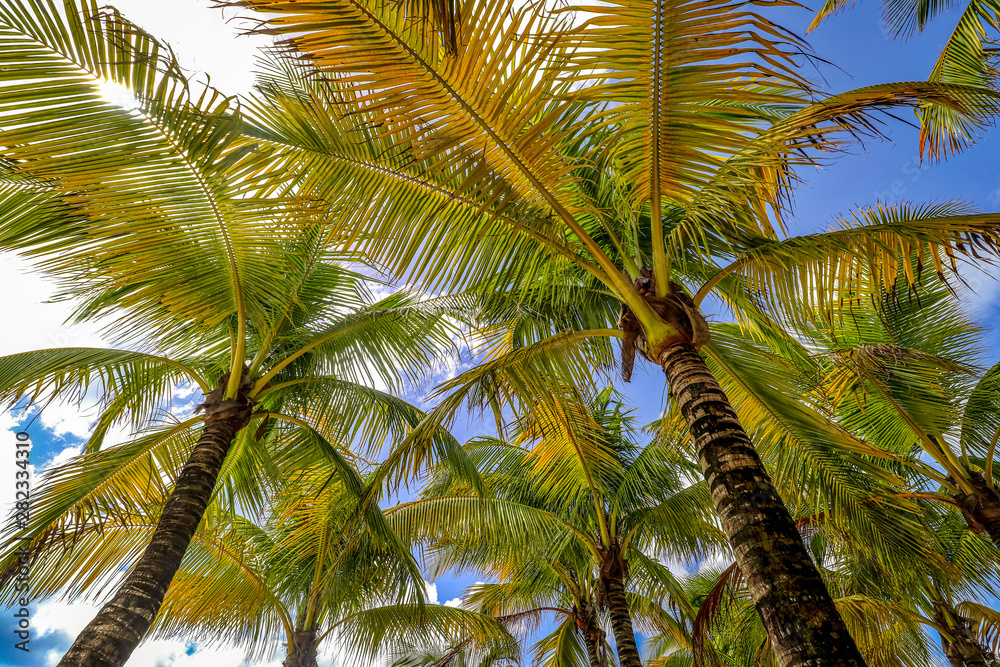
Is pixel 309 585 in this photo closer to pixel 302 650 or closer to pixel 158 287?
pixel 302 650

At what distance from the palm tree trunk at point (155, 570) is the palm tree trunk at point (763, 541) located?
356 cm

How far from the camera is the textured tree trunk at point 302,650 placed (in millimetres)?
8742

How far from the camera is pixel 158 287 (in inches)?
186

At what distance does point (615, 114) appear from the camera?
3.42m

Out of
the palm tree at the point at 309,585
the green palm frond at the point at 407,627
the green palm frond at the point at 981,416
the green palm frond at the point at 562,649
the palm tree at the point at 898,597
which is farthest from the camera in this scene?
the green palm frond at the point at 562,649

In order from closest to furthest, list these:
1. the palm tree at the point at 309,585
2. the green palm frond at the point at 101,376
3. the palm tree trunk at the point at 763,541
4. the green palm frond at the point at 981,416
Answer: the palm tree trunk at the point at 763,541 < the green palm frond at the point at 101,376 < the palm tree at the point at 309,585 < the green palm frond at the point at 981,416

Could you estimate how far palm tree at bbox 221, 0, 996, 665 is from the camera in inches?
110

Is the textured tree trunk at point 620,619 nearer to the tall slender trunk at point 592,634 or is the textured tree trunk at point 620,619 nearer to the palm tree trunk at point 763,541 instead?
the tall slender trunk at point 592,634

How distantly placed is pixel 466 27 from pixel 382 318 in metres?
3.50

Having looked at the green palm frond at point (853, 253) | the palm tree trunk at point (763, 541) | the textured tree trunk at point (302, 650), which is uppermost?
the green palm frond at point (853, 253)

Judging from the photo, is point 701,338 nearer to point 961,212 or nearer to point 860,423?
point 961,212

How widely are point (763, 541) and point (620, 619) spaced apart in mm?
6230

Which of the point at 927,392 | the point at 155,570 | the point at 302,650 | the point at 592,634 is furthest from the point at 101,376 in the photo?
the point at 592,634

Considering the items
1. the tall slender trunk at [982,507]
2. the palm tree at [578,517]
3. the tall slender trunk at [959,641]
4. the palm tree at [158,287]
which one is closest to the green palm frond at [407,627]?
the palm tree at [578,517]
